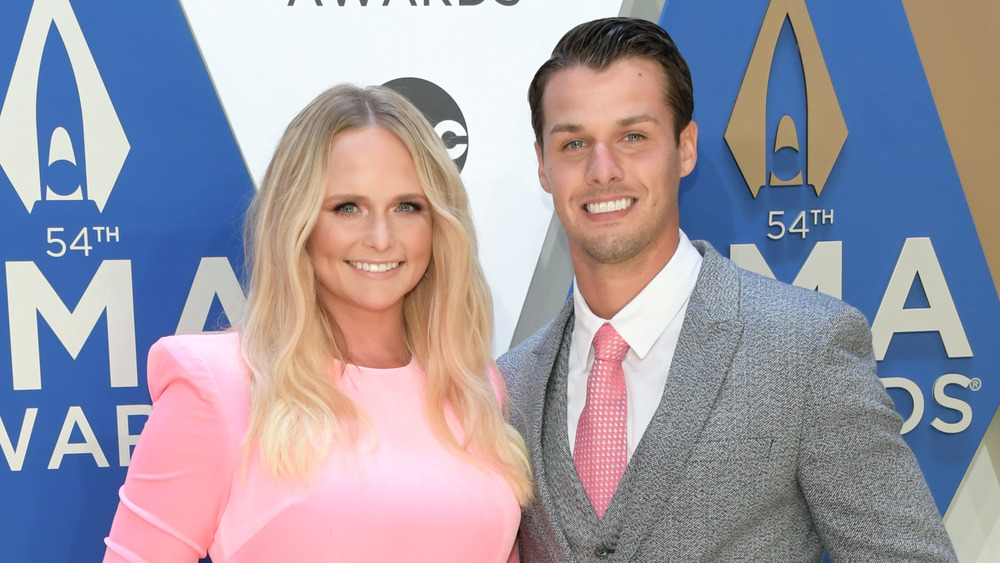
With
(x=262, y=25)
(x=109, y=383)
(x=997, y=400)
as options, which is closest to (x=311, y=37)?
(x=262, y=25)

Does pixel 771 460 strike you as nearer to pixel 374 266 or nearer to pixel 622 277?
pixel 622 277

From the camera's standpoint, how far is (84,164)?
235 cm

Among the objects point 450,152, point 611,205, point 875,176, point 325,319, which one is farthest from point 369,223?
point 875,176

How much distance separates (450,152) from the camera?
250cm

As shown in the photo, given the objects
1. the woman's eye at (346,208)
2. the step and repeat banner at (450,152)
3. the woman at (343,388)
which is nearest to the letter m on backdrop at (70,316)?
the step and repeat banner at (450,152)

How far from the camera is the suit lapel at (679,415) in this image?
1715 mm

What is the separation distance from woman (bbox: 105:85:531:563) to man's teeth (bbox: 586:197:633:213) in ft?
1.00

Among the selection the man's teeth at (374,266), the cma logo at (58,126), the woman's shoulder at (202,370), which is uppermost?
the cma logo at (58,126)

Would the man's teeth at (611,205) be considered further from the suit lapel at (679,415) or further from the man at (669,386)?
the suit lapel at (679,415)

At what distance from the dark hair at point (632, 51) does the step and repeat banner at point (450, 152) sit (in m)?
0.46

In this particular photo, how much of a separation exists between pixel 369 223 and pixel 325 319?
252 millimetres

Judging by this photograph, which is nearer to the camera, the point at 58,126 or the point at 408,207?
the point at 408,207

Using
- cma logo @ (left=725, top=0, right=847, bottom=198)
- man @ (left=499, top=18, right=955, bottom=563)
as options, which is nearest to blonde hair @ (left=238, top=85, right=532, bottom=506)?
man @ (left=499, top=18, right=955, bottom=563)

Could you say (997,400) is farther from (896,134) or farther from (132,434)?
(132,434)
